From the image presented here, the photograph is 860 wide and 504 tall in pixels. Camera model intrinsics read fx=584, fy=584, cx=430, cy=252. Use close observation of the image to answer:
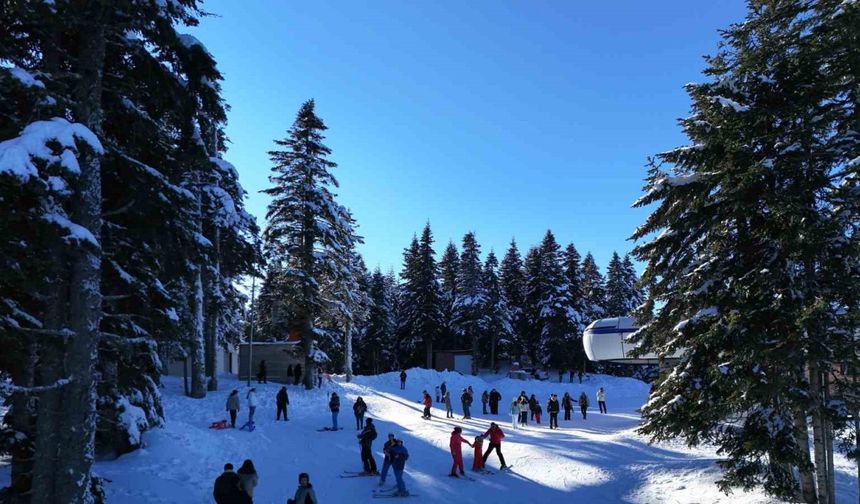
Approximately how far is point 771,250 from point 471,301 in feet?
139

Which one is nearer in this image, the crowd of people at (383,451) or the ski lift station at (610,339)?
the crowd of people at (383,451)

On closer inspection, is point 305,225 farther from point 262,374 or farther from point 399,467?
point 399,467

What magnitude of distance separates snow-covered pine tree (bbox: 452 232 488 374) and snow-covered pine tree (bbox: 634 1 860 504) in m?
40.1

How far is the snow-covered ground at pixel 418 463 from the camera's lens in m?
13.8

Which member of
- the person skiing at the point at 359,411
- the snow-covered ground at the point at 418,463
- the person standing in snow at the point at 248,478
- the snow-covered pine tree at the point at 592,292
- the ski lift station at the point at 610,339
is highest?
the snow-covered pine tree at the point at 592,292

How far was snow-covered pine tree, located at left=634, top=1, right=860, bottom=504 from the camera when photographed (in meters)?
11.3

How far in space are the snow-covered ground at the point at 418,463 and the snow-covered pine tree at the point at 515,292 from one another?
3286cm

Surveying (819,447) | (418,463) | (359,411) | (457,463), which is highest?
(819,447)

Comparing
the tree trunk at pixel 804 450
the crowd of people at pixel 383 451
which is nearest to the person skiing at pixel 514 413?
the crowd of people at pixel 383 451

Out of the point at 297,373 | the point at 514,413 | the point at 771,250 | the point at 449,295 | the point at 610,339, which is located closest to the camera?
the point at 771,250

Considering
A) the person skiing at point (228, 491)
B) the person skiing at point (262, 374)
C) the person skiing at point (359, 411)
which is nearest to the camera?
the person skiing at point (228, 491)

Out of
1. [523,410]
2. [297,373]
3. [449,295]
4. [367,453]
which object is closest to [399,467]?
[367,453]

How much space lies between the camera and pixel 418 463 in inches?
706

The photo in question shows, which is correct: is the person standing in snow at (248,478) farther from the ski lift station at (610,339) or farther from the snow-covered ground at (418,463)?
the ski lift station at (610,339)
